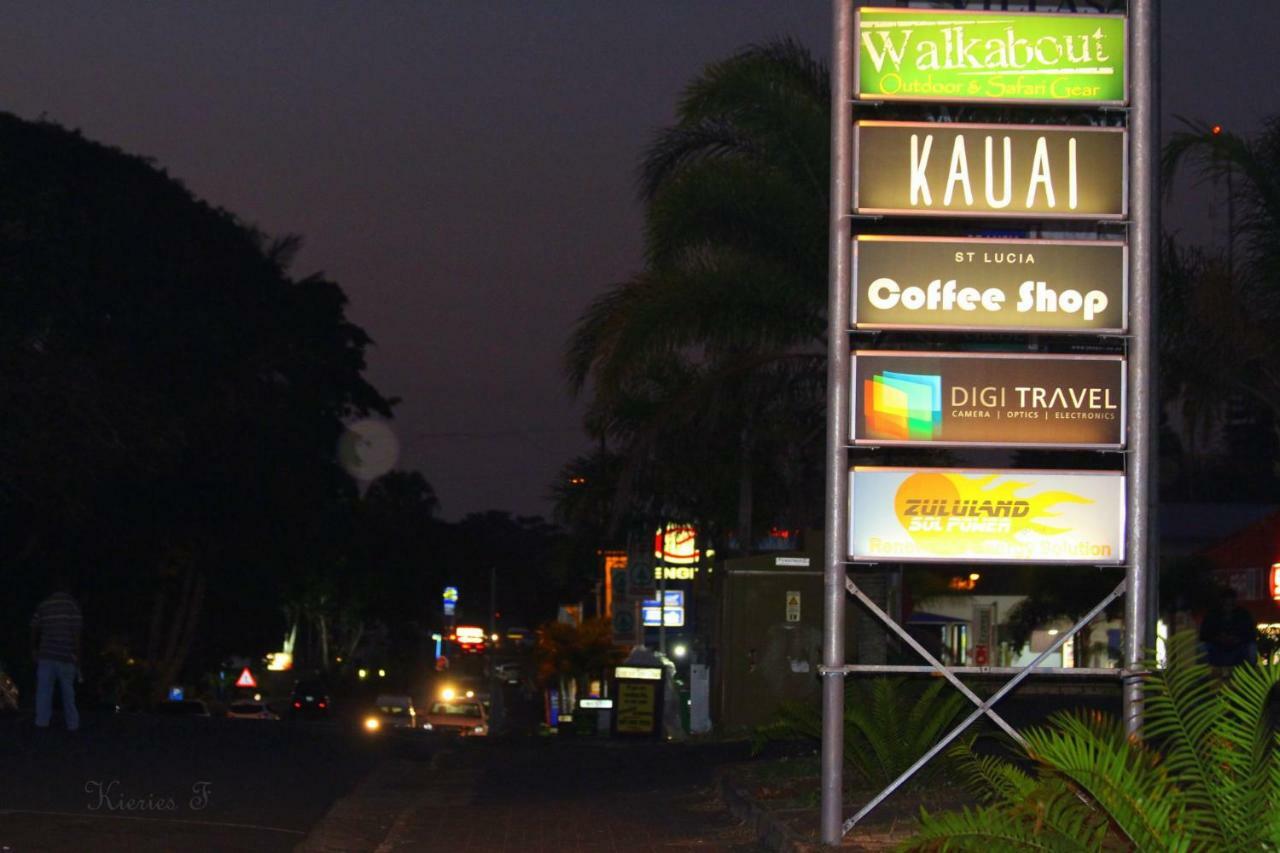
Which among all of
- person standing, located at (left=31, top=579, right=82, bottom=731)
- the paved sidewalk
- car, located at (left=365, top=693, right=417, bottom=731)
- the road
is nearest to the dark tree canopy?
car, located at (left=365, top=693, right=417, bottom=731)

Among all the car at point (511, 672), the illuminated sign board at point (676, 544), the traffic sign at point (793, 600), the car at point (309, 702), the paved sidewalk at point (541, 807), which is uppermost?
the illuminated sign board at point (676, 544)

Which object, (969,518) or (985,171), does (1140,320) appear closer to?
(985,171)

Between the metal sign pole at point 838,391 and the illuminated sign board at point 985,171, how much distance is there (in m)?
0.11

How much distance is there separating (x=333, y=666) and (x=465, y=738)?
73.3m

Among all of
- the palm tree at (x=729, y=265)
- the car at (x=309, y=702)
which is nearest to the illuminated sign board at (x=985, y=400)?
the palm tree at (x=729, y=265)

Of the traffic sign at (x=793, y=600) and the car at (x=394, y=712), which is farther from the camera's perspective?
the car at (x=394, y=712)

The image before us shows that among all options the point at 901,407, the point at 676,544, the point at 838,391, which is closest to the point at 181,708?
the point at 676,544

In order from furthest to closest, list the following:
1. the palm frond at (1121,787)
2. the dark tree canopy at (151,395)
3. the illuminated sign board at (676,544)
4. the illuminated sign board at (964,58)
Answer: the illuminated sign board at (676,544) → the dark tree canopy at (151,395) → the illuminated sign board at (964,58) → the palm frond at (1121,787)

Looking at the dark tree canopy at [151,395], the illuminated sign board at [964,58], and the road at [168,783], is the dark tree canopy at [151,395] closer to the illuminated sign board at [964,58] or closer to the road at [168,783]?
A: the road at [168,783]

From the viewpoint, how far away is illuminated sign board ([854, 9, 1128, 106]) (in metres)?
9.53

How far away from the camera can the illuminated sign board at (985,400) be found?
9.38 metres

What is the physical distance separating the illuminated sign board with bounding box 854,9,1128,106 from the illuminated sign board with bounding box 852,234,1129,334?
865 millimetres

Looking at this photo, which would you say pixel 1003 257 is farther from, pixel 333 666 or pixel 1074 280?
pixel 333 666

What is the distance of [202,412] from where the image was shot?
37.1 meters
